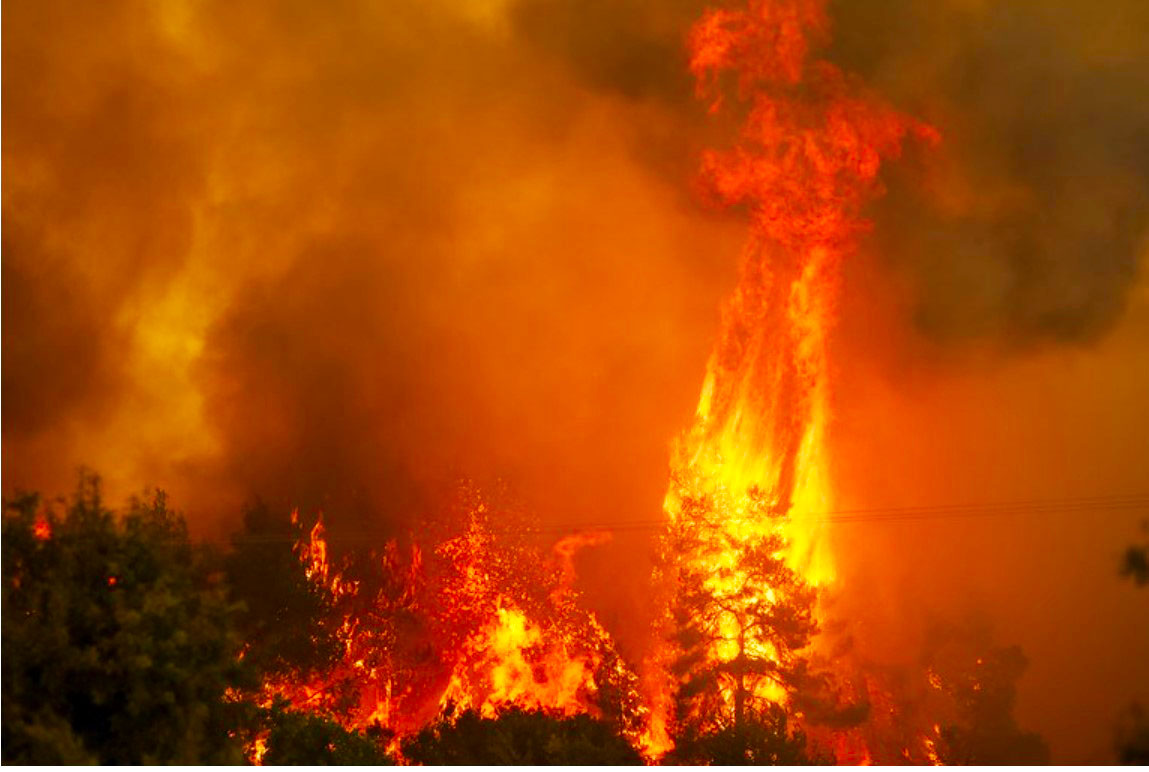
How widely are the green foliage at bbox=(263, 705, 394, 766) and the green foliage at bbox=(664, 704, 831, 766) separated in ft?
30.0

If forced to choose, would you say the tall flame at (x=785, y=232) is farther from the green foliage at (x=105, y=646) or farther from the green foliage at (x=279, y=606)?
the green foliage at (x=105, y=646)

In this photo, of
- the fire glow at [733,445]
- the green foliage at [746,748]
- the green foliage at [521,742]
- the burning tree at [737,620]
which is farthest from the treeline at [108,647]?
the fire glow at [733,445]

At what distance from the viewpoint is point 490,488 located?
6588 centimetres

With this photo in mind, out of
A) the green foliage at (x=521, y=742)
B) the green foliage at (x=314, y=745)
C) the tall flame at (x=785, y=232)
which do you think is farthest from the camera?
the tall flame at (x=785, y=232)

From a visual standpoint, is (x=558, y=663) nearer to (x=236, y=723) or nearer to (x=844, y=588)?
(x=844, y=588)

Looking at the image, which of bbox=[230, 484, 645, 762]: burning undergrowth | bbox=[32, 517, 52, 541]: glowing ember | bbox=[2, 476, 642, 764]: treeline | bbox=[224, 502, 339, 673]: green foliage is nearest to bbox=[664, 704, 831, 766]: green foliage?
bbox=[2, 476, 642, 764]: treeline

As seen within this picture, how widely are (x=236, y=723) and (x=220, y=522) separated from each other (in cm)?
3870

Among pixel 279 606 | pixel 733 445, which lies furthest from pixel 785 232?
pixel 279 606

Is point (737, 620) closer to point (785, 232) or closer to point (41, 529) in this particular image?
point (785, 232)

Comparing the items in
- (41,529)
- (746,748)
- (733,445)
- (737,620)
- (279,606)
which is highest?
(733,445)

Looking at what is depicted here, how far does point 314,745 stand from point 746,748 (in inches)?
450

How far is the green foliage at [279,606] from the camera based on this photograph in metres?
57.3

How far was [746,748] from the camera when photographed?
35656 millimetres

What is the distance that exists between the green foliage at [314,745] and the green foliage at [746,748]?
9.13 metres
